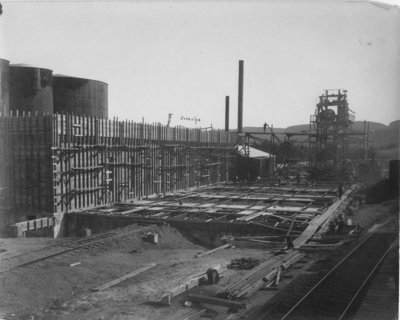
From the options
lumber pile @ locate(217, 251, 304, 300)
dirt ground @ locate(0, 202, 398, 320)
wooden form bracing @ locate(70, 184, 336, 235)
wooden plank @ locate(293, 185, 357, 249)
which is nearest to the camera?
dirt ground @ locate(0, 202, 398, 320)

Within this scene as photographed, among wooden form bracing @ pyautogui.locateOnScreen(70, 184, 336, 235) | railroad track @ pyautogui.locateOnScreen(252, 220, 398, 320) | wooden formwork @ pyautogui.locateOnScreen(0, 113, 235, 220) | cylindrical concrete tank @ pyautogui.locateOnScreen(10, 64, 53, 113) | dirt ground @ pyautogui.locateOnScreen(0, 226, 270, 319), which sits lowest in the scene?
dirt ground @ pyautogui.locateOnScreen(0, 226, 270, 319)

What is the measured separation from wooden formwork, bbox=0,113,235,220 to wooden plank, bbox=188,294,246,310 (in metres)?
11.1

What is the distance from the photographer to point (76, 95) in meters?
28.8

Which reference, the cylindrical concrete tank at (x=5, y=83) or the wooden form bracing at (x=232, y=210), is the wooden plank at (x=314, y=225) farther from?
the cylindrical concrete tank at (x=5, y=83)

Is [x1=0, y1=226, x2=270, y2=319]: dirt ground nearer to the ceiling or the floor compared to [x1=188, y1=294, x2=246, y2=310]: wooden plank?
nearer to the floor

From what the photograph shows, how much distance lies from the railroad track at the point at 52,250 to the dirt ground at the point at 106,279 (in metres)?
0.23

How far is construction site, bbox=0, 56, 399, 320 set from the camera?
30.3 ft

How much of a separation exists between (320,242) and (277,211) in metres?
5.35

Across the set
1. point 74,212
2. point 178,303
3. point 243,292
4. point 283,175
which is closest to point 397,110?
point 243,292

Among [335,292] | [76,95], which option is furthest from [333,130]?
[335,292]

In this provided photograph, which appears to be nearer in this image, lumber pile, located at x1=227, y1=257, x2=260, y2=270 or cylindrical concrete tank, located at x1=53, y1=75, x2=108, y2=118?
lumber pile, located at x1=227, y1=257, x2=260, y2=270

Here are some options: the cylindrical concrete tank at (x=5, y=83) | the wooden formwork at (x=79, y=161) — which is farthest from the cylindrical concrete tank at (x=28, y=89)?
the wooden formwork at (x=79, y=161)

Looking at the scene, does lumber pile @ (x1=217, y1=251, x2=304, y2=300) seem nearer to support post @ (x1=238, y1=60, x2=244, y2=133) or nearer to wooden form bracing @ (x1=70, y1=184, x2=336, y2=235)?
wooden form bracing @ (x1=70, y1=184, x2=336, y2=235)

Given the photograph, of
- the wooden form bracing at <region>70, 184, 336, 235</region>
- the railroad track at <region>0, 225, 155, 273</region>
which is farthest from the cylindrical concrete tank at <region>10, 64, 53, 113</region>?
the railroad track at <region>0, 225, 155, 273</region>
